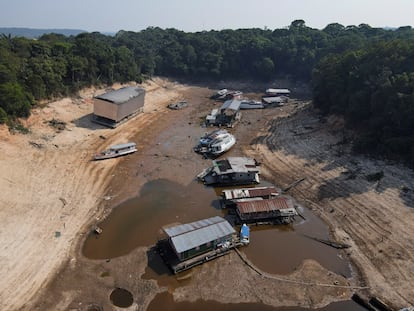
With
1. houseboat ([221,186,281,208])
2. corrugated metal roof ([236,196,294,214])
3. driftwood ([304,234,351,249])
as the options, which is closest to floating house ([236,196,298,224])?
corrugated metal roof ([236,196,294,214])

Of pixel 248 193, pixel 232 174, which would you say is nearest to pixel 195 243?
pixel 248 193

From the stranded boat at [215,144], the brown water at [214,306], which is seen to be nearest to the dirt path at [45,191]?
the brown water at [214,306]

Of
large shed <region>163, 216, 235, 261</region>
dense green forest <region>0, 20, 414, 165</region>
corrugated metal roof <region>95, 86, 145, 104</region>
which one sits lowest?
large shed <region>163, 216, 235, 261</region>

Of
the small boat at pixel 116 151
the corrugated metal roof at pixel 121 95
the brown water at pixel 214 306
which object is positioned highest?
the corrugated metal roof at pixel 121 95

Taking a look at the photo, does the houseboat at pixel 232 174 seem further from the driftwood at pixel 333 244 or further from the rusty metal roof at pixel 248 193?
the driftwood at pixel 333 244

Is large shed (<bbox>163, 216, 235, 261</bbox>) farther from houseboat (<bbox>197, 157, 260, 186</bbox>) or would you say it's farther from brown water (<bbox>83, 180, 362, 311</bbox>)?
houseboat (<bbox>197, 157, 260, 186</bbox>)

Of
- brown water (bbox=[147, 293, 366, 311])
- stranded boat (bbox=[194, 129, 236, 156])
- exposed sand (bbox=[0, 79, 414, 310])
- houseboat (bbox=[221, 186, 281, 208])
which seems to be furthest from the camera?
stranded boat (bbox=[194, 129, 236, 156])

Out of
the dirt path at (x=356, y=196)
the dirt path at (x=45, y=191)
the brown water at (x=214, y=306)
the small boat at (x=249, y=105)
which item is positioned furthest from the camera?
the small boat at (x=249, y=105)

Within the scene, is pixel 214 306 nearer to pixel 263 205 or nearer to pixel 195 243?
pixel 195 243
